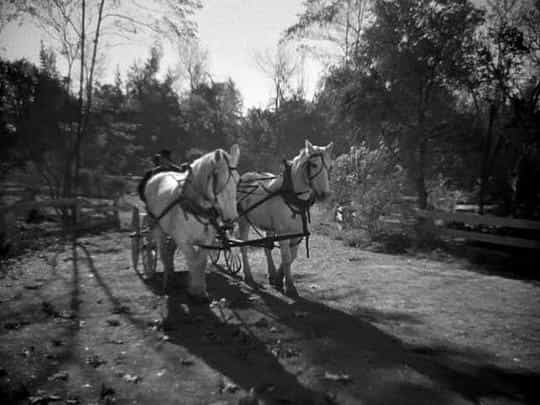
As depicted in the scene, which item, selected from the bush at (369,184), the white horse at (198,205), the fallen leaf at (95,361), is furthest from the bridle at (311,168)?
the bush at (369,184)

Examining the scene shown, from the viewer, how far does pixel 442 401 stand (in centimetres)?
320

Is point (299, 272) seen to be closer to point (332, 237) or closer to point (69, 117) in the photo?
point (332, 237)

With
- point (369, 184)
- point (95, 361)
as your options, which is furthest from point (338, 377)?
point (369, 184)

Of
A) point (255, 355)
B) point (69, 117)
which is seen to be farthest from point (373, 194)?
point (69, 117)

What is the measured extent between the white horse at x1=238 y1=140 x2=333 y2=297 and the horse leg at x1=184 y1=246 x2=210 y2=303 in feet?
4.65

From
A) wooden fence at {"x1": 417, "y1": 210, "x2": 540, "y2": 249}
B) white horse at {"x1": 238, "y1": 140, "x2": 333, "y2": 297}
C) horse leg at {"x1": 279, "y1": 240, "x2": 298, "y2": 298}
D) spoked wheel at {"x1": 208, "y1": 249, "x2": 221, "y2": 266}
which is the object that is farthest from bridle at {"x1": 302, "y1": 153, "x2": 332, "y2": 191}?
wooden fence at {"x1": 417, "y1": 210, "x2": 540, "y2": 249}

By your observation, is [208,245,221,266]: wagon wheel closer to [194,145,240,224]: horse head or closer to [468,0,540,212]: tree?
[194,145,240,224]: horse head

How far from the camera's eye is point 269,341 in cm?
447

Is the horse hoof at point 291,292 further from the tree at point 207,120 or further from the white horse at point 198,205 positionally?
the tree at point 207,120

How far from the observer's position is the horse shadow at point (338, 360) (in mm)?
3326

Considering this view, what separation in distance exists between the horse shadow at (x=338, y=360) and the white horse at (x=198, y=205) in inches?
33.2

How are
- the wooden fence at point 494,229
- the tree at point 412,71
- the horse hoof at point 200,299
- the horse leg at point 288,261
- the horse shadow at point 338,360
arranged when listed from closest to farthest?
the horse shadow at point 338,360, the horse hoof at point 200,299, the horse leg at point 288,261, the wooden fence at point 494,229, the tree at point 412,71

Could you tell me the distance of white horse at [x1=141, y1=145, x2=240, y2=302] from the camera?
16.0 ft

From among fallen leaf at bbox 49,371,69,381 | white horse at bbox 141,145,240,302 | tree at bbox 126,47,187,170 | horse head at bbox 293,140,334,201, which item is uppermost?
tree at bbox 126,47,187,170
